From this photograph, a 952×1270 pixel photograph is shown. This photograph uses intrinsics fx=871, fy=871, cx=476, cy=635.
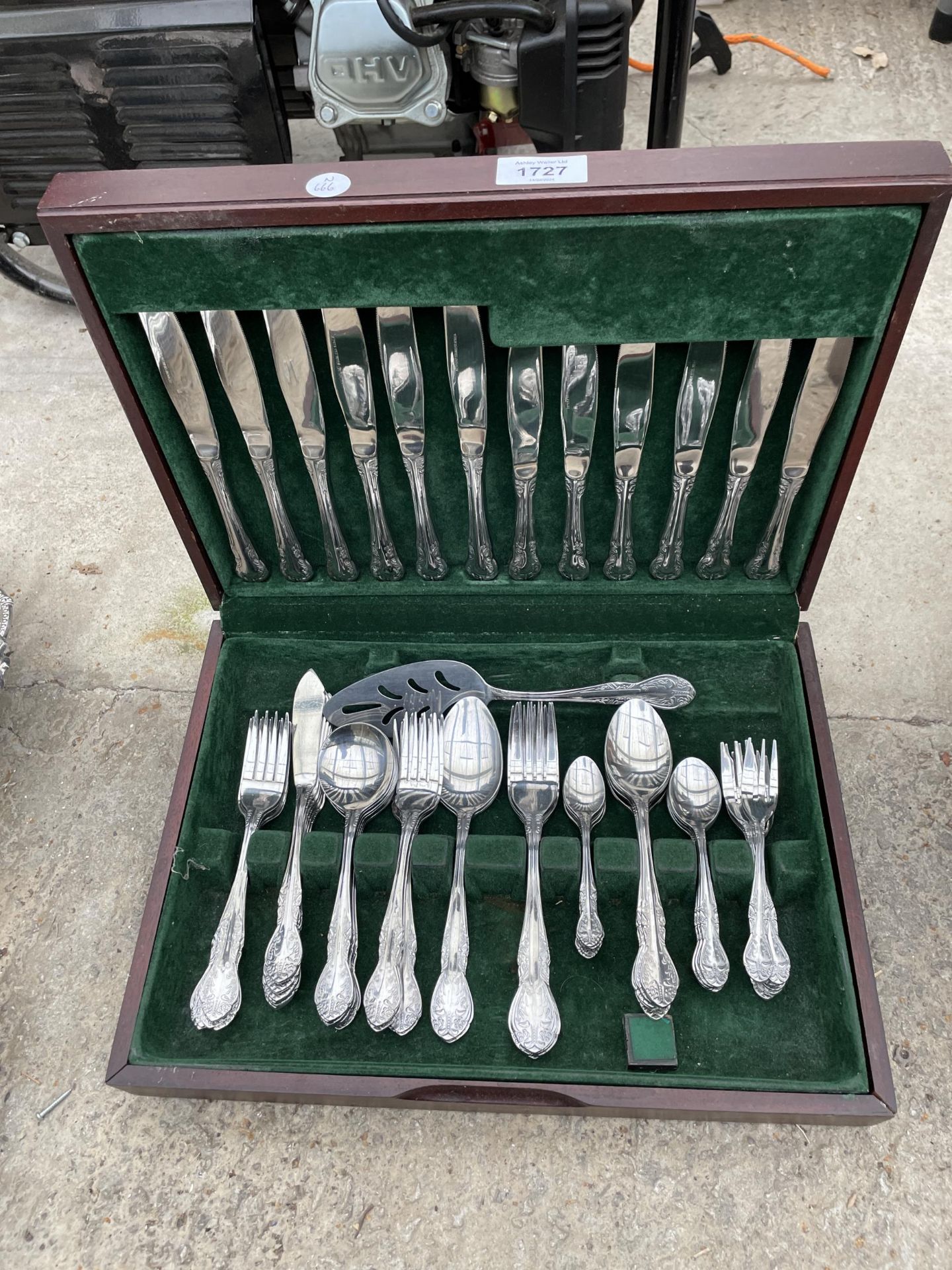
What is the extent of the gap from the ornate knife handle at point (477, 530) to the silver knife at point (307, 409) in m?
0.21

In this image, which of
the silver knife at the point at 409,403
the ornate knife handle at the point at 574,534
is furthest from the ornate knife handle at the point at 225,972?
the ornate knife handle at the point at 574,534

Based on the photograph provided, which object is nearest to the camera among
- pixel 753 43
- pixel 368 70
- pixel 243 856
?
pixel 243 856

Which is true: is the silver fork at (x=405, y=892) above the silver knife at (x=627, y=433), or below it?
below

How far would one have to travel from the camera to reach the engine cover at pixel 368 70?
6.41 ft

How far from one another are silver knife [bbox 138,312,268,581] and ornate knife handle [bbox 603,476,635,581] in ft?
1.96

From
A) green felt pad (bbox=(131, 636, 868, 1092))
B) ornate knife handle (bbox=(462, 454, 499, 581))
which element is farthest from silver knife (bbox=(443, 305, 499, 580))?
green felt pad (bbox=(131, 636, 868, 1092))

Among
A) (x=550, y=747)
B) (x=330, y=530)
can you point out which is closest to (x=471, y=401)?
(x=330, y=530)

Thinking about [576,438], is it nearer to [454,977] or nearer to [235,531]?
[235,531]

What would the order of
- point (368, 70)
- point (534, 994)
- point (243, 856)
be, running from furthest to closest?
1. point (368, 70)
2. point (243, 856)
3. point (534, 994)

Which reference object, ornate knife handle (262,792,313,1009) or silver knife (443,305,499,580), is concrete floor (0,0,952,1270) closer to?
ornate knife handle (262,792,313,1009)

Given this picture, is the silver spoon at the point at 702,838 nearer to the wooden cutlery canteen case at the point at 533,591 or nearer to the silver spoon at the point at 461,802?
the wooden cutlery canteen case at the point at 533,591

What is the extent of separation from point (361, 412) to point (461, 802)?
63 cm

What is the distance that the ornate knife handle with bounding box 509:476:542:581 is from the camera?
1.36m

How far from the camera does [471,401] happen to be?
1.24 meters
